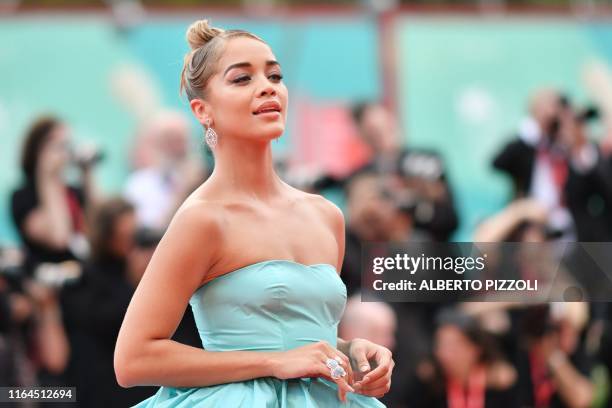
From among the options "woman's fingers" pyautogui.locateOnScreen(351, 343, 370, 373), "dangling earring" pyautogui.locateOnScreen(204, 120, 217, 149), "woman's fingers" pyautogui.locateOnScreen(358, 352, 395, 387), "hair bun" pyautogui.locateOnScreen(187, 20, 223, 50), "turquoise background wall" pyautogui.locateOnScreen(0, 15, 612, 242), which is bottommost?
"woman's fingers" pyautogui.locateOnScreen(358, 352, 395, 387)

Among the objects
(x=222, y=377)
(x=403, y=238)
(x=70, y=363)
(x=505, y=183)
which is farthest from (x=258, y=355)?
(x=505, y=183)

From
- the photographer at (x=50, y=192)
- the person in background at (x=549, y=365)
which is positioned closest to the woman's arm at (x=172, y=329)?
the person in background at (x=549, y=365)

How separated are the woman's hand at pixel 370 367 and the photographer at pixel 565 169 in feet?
16.3

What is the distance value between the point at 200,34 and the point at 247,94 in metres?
0.28

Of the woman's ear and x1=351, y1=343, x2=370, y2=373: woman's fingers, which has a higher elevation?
the woman's ear

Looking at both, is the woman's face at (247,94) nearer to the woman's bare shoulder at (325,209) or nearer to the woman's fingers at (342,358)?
the woman's bare shoulder at (325,209)

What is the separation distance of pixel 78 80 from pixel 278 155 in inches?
80.9

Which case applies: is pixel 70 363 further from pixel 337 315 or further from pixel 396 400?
pixel 337 315

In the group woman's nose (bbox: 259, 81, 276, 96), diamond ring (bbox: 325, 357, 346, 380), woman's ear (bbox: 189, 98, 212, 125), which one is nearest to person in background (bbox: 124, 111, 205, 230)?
woman's ear (bbox: 189, 98, 212, 125)

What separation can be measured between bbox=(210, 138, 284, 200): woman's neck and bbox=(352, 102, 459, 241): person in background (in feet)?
12.6

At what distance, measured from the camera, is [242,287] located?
125 inches

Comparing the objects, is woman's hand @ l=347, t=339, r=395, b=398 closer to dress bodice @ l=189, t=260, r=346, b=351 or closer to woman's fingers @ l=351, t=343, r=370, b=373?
woman's fingers @ l=351, t=343, r=370, b=373
